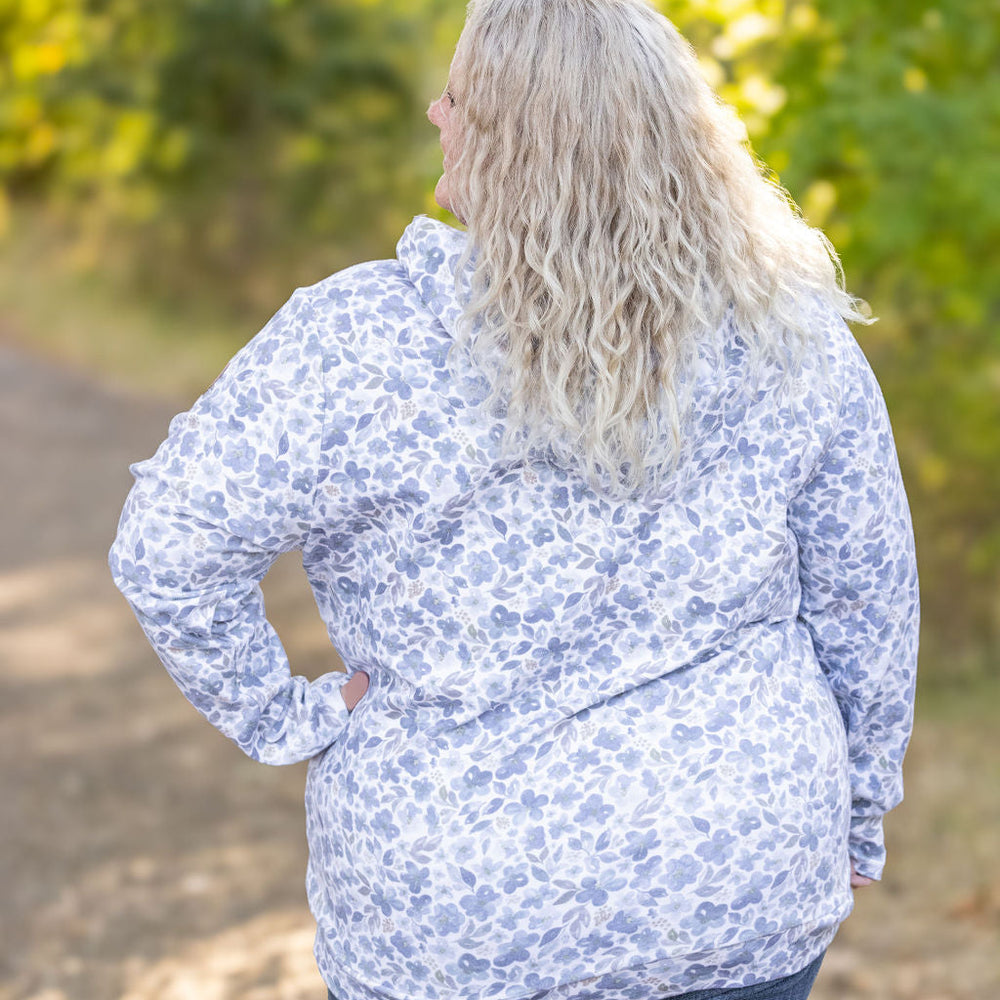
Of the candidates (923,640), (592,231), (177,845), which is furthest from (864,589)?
(923,640)

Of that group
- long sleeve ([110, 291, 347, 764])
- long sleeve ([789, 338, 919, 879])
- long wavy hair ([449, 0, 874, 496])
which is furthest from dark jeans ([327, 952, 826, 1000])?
long wavy hair ([449, 0, 874, 496])

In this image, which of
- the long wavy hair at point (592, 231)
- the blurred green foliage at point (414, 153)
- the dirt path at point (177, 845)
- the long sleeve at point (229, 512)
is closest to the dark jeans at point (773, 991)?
the long sleeve at point (229, 512)

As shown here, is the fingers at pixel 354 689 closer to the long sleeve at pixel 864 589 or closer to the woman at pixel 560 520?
the woman at pixel 560 520

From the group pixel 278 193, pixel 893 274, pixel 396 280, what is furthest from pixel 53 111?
pixel 396 280

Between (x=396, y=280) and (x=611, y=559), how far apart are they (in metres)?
0.40

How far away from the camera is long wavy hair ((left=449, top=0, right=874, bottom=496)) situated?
4.82ft

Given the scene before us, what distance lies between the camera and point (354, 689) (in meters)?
1.71

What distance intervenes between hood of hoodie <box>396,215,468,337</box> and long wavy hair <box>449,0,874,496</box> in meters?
0.02

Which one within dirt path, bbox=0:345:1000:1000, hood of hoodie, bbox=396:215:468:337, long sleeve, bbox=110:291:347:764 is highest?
hood of hoodie, bbox=396:215:468:337

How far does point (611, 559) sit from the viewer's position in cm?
156

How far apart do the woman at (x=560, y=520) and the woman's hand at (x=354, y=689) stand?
0.03 m

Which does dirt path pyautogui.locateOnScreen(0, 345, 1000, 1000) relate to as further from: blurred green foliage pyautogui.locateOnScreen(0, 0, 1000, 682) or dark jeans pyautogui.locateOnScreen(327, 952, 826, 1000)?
dark jeans pyautogui.locateOnScreen(327, 952, 826, 1000)

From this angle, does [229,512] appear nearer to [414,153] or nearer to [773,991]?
[773,991]

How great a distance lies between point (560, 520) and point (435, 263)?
325 millimetres
